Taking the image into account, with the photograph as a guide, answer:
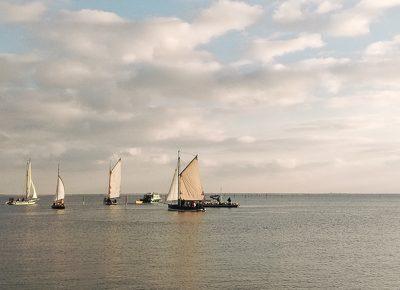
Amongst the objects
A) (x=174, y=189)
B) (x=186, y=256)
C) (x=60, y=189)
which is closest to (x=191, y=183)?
(x=174, y=189)

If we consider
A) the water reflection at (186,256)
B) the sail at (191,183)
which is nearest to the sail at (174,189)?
the sail at (191,183)

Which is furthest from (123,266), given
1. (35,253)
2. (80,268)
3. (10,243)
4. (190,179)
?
(190,179)

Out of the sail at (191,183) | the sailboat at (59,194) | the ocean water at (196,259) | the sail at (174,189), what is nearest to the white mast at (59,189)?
the sailboat at (59,194)

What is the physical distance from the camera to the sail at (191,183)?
148 meters

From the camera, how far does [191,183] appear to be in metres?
149

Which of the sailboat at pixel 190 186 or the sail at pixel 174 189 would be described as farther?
the sail at pixel 174 189

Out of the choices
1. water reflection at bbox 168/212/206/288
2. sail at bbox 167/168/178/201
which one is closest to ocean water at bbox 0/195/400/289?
water reflection at bbox 168/212/206/288

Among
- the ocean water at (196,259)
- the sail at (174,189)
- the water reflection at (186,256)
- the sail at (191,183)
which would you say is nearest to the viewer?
the ocean water at (196,259)

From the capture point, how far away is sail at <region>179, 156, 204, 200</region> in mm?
147625

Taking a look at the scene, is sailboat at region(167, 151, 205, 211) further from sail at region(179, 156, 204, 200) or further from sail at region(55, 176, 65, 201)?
sail at region(55, 176, 65, 201)

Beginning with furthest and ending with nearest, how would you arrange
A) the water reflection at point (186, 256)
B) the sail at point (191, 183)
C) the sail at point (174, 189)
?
the sail at point (174, 189)
the sail at point (191, 183)
the water reflection at point (186, 256)

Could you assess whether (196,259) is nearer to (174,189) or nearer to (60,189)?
(174,189)

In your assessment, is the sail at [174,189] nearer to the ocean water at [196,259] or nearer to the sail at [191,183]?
the sail at [191,183]

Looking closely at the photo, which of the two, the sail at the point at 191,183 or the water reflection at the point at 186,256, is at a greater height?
the sail at the point at 191,183
